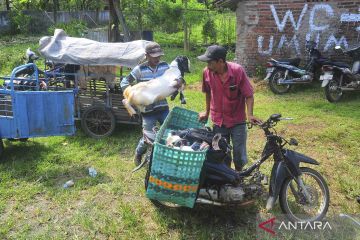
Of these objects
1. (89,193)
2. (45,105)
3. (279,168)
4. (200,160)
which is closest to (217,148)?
(200,160)

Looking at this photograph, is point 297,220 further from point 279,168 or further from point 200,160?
point 200,160

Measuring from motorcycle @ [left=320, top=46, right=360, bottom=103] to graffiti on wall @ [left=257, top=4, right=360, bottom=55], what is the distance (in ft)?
3.35

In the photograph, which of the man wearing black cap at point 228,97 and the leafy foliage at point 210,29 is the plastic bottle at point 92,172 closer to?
the man wearing black cap at point 228,97

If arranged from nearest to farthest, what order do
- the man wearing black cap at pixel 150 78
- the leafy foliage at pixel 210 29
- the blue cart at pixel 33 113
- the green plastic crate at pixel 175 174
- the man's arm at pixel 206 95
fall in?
the green plastic crate at pixel 175 174 → the man's arm at pixel 206 95 → the man wearing black cap at pixel 150 78 → the blue cart at pixel 33 113 → the leafy foliage at pixel 210 29

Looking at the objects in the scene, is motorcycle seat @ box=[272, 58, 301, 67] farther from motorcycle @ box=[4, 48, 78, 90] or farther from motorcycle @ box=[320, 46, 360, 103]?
motorcycle @ box=[4, 48, 78, 90]

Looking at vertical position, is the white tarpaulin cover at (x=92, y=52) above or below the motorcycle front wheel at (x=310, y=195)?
above

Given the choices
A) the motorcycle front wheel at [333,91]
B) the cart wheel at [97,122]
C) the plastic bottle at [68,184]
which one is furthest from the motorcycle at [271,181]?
the motorcycle front wheel at [333,91]

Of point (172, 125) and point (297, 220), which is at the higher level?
point (172, 125)

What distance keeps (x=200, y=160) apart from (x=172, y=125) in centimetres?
130

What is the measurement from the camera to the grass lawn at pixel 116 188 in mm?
4102

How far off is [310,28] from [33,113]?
7.59m

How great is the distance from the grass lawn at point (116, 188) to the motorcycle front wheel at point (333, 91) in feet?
2.88

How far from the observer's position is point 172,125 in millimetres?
4715

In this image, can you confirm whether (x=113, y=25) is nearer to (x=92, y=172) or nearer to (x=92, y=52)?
(x=92, y=52)
